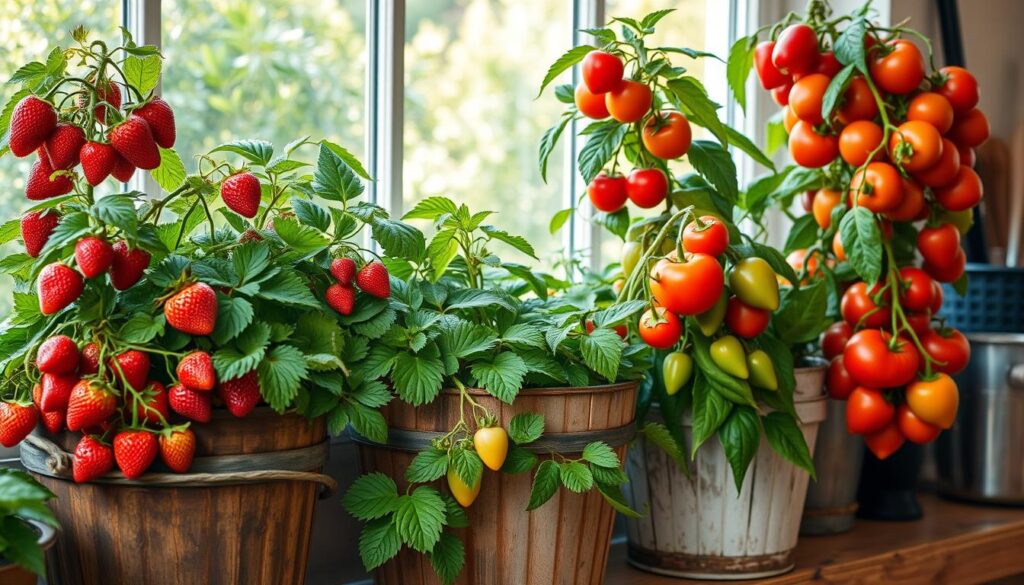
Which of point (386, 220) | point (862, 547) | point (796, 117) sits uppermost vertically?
point (796, 117)

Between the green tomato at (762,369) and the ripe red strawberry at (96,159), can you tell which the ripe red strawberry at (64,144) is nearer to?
the ripe red strawberry at (96,159)

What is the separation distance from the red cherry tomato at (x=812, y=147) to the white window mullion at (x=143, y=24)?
2.70 feet

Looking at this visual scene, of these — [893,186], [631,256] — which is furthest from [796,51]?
[631,256]

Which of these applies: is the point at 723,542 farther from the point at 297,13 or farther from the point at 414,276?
the point at 297,13

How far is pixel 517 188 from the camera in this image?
2158mm

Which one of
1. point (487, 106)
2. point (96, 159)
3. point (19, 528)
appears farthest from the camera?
point (487, 106)

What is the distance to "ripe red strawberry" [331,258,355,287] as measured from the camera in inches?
39.0

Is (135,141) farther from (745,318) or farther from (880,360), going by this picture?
(880,360)

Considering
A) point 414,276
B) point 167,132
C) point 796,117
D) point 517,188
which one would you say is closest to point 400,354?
point 414,276

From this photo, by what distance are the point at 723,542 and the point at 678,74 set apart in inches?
23.0

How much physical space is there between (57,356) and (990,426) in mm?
1437

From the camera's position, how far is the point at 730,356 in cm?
120

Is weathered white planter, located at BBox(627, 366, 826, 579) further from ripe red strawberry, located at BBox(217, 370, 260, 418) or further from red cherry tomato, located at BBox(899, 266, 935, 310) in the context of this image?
ripe red strawberry, located at BBox(217, 370, 260, 418)

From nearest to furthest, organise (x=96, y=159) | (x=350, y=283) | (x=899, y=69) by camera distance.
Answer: (x=96, y=159) < (x=350, y=283) < (x=899, y=69)
